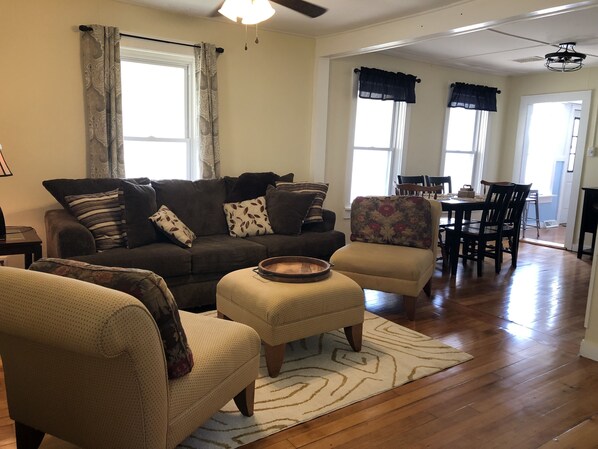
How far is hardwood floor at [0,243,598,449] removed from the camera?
210cm

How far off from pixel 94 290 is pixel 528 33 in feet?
15.9

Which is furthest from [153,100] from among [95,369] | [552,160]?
[552,160]

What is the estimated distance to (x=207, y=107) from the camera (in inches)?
176

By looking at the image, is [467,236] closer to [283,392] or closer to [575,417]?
[575,417]

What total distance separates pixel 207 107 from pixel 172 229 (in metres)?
1.46

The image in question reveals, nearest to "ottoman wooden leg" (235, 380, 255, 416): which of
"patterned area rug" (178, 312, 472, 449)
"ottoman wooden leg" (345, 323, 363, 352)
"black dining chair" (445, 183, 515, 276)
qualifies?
"patterned area rug" (178, 312, 472, 449)

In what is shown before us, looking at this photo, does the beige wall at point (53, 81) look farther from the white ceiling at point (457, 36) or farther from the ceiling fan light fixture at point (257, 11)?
the ceiling fan light fixture at point (257, 11)

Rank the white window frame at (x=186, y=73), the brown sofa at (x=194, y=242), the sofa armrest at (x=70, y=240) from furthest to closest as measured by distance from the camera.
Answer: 1. the white window frame at (x=186, y=73)
2. the brown sofa at (x=194, y=242)
3. the sofa armrest at (x=70, y=240)

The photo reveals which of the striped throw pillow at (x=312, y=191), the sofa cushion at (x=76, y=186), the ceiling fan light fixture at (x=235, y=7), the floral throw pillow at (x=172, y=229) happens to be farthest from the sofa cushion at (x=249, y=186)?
the ceiling fan light fixture at (x=235, y=7)

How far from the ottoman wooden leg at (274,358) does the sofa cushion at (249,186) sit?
2.04 meters

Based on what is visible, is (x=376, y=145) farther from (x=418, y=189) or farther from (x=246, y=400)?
(x=246, y=400)

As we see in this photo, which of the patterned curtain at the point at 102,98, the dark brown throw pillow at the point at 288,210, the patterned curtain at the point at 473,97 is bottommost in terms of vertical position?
the dark brown throw pillow at the point at 288,210

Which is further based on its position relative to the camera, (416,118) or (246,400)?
(416,118)

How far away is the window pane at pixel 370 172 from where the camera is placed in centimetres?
596
